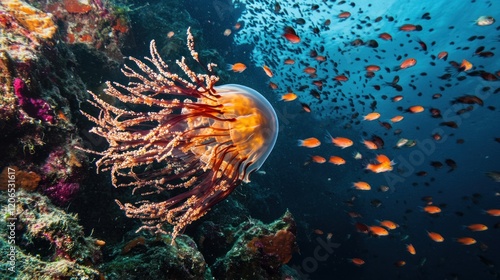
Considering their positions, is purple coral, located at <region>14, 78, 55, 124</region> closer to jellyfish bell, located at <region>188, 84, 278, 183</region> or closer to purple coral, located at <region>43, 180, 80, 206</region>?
purple coral, located at <region>43, 180, 80, 206</region>

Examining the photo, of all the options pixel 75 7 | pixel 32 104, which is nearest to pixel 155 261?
pixel 32 104

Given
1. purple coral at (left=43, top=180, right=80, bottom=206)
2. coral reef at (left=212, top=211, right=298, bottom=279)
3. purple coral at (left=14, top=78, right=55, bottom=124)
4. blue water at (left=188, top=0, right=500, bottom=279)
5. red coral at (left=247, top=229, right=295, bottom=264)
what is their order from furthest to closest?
1. blue water at (left=188, top=0, right=500, bottom=279)
2. red coral at (left=247, top=229, right=295, bottom=264)
3. coral reef at (left=212, top=211, right=298, bottom=279)
4. purple coral at (left=43, top=180, right=80, bottom=206)
5. purple coral at (left=14, top=78, right=55, bottom=124)

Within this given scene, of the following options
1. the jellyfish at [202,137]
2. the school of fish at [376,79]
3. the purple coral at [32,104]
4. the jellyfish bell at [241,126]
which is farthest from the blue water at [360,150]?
the purple coral at [32,104]

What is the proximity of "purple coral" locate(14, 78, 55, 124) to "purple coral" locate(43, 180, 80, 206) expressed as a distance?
32.0 inches

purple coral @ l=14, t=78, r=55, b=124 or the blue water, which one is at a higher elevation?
purple coral @ l=14, t=78, r=55, b=124

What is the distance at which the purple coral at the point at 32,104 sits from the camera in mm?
3088

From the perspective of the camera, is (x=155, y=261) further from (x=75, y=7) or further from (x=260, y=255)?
(x=75, y=7)

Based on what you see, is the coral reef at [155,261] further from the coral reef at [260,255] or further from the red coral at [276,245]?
the red coral at [276,245]

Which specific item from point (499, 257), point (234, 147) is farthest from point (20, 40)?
point (499, 257)

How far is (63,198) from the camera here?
11.2 feet

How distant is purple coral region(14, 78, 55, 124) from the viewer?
3088 mm

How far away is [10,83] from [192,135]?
2.22 meters

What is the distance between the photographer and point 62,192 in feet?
11.2

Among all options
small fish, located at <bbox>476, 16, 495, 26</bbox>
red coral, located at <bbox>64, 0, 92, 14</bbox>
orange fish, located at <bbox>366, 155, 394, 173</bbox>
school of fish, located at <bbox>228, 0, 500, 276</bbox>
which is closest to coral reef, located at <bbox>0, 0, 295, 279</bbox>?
red coral, located at <bbox>64, 0, 92, 14</bbox>
